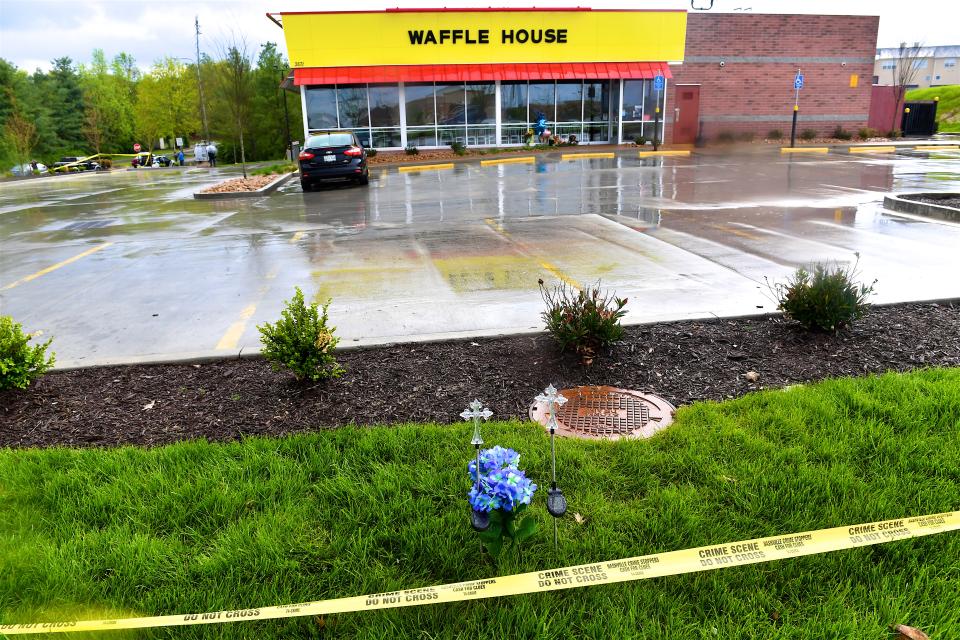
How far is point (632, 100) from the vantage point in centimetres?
3456

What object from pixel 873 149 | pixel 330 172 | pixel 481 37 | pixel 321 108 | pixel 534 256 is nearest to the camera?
pixel 534 256

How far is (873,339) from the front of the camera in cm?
528

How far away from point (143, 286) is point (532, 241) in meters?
5.65

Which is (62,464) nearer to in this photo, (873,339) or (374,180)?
(873,339)

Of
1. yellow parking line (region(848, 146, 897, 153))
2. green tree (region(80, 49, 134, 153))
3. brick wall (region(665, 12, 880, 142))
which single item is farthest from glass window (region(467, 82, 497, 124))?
green tree (region(80, 49, 134, 153))

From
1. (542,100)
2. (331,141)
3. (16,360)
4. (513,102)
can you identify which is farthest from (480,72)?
(16,360)

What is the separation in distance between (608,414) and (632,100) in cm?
3359

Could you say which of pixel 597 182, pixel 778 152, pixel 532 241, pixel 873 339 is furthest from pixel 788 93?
pixel 873 339

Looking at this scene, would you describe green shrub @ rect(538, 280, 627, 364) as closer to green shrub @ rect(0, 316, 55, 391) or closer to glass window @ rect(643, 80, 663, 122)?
green shrub @ rect(0, 316, 55, 391)

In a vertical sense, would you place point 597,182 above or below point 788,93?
below

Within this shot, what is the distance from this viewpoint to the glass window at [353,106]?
3209 centimetres

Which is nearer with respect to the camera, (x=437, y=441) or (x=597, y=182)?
(x=437, y=441)

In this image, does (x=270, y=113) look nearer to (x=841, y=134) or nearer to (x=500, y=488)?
(x=841, y=134)

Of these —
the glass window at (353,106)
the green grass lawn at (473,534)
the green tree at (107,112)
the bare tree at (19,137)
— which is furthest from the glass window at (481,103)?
the green tree at (107,112)
